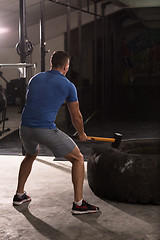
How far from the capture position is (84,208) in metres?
4.27

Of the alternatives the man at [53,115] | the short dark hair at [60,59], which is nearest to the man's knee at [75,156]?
the man at [53,115]

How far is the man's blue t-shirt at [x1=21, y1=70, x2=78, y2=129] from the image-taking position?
4148 millimetres

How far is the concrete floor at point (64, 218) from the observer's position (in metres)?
3.73

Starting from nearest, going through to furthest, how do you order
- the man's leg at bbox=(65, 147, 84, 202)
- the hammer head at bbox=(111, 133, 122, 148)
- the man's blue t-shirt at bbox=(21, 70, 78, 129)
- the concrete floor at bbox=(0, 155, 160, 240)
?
1. the concrete floor at bbox=(0, 155, 160, 240)
2. the man's blue t-shirt at bbox=(21, 70, 78, 129)
3. the man's leg at bbox=(65, 147, 84, 202)
4. the hammer head at bbox=(111, 133, 122, 148)

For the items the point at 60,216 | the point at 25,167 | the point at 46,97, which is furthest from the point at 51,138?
the point at 60,216

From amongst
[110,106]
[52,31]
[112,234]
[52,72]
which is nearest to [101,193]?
[112,234]

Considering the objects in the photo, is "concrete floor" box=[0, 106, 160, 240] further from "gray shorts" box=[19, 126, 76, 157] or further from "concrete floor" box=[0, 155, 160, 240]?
"gray shorts" box=[19, 126, 76, 157]

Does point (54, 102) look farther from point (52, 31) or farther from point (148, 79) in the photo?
A: point (148, 79)

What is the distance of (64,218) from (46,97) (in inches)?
42.1

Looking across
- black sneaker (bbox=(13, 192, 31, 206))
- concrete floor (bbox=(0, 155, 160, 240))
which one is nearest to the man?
concrete floor (bbox=(0, 155, 160, 240))

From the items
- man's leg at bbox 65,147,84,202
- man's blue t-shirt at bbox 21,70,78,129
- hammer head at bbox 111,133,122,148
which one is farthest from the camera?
hammer head at bbox 111,133,122,148

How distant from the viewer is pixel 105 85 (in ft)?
45.0

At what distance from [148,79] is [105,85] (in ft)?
40.0

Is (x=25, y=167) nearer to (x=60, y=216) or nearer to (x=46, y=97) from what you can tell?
(x=60, y=216)
